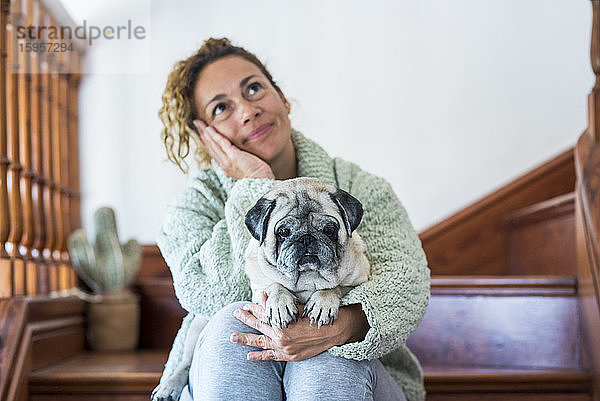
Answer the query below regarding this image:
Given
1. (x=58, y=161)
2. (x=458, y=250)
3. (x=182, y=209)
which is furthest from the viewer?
(x=458, y=250)

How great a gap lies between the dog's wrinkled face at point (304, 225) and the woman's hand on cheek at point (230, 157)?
29cm

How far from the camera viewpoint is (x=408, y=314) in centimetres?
119

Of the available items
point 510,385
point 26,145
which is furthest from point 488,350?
point 26,145

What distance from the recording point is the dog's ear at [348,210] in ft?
3.47

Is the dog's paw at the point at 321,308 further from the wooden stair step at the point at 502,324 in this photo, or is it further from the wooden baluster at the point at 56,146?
the wooden baluster at the point at 56,146

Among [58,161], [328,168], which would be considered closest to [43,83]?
[58,161]

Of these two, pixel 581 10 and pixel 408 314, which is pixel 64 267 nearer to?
pixel 408 314

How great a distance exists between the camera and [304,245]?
1.03 m

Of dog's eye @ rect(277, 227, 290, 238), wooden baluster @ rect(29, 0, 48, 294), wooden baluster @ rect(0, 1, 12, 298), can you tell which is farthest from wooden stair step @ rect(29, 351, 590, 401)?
dog's eye @ rect(277, 227, 290, 238)

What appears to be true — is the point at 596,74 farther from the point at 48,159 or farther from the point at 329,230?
the point at 48,159

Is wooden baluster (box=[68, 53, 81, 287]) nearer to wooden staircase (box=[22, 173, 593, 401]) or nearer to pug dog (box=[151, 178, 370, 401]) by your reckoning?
wooden staircase (box=[22, 173, 593, 401])

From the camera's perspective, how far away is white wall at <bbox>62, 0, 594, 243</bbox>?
103 inches

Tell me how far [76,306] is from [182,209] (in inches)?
30.6

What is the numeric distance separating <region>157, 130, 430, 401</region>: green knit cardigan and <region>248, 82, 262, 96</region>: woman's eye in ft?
0.42
